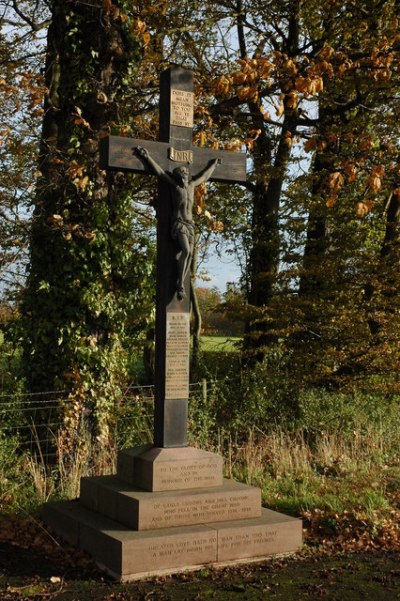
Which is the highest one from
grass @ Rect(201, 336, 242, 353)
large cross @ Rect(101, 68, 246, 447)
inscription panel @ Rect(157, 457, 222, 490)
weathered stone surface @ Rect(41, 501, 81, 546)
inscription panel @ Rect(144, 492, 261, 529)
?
large cross @ Rect(101, 68, 246, 447)

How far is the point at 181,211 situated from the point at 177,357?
1306mm

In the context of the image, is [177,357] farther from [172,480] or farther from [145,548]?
[145,548]

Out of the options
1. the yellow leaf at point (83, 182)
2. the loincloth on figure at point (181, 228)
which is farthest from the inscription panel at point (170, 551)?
the yellow leaf at point (83, 182)

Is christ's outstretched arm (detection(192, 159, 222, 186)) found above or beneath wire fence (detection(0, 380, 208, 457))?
above

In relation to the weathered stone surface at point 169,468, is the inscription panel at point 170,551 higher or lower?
lower

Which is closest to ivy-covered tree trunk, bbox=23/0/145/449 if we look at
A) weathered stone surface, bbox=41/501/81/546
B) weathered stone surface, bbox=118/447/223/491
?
weathered stone surface, bbox=41/501/81/546

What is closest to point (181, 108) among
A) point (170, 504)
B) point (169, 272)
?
point (169, 272)

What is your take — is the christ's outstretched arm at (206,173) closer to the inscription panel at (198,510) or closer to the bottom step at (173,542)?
the inscription panel at (198,510)

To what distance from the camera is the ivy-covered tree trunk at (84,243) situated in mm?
10562

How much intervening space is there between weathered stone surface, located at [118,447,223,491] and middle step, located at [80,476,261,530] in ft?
0.24

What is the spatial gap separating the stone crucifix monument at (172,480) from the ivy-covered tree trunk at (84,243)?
3.39 meters

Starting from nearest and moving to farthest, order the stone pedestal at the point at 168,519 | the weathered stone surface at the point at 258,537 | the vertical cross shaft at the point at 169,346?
the stone pedestal at the point at 168,519 → the weathered stone surface at the point at 258,537 → the vertical cross shaft at the point at 169,346

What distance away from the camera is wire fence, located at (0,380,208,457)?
1054cm

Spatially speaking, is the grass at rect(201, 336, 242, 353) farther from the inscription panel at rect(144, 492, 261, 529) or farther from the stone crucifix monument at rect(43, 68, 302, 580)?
the inscription panel at rect(144, 492, 261, 529)
